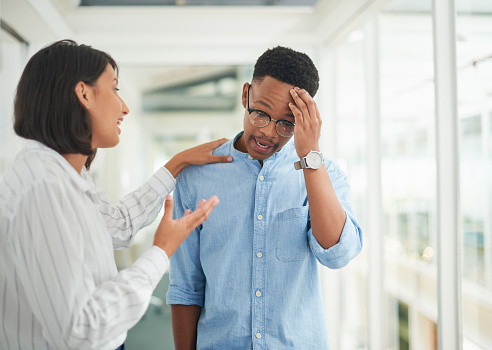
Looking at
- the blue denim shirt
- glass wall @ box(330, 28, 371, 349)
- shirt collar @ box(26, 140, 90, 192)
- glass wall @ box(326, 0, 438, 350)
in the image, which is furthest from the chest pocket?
glass wall @ box(330, 28, 371, 349)

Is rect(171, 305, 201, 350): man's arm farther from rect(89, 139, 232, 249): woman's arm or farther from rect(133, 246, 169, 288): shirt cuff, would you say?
rect(133, 246, 169, 288): shirt cuff

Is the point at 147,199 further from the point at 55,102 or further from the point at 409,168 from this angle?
the point at 409,168

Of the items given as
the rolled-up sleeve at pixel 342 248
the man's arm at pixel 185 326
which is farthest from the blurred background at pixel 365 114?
the man's arm at pixel 185 326

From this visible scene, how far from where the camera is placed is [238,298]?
1.26 meters

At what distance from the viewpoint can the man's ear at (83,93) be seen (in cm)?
100

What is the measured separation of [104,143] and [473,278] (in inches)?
56.1

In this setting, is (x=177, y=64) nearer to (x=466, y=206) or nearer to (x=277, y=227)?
(x=277, y=227)

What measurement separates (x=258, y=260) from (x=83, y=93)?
713mm

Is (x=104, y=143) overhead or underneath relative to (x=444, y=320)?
overhead

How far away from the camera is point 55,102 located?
98 centimetres

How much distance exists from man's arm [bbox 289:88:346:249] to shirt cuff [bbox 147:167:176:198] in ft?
1.64

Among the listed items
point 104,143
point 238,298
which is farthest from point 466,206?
point 104,143

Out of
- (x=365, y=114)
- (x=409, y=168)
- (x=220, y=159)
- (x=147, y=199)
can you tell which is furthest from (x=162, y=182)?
(x=409, y=168)

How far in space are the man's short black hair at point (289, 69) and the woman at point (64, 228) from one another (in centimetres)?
48
